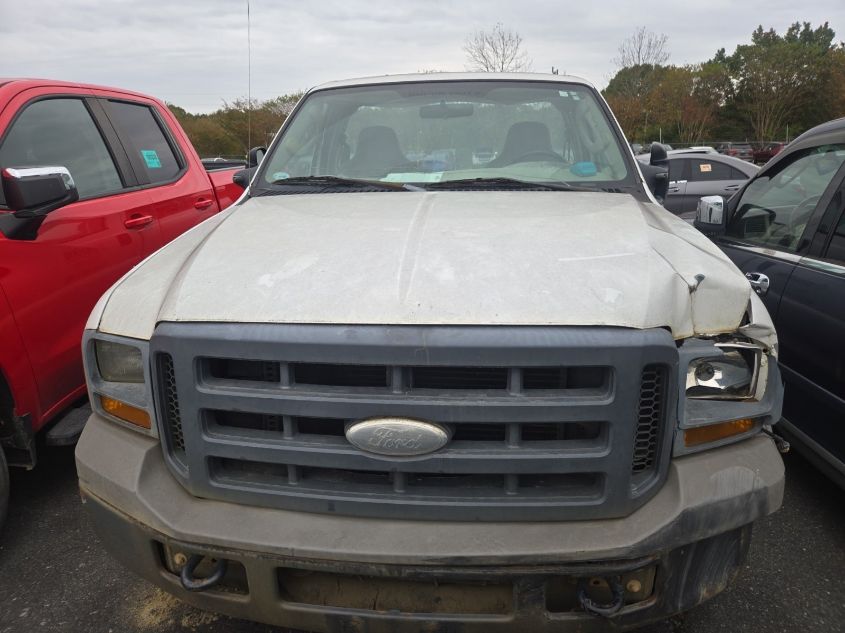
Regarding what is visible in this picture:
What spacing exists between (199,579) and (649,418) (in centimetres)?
139

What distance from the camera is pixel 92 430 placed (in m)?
2.14

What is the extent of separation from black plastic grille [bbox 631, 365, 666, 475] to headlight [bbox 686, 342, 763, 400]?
0.62 ft

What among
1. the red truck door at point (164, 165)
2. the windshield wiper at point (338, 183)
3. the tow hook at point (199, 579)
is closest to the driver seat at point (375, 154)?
the windshield wiper at point (338, 183)

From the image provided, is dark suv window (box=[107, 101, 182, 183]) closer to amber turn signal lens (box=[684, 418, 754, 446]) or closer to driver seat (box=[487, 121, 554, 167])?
driver seat (box=[487, 121, 554, 167])

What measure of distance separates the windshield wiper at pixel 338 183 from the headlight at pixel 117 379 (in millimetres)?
1369

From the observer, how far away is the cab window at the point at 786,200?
3336 mm

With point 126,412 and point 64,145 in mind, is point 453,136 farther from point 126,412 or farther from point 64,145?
point 64,145

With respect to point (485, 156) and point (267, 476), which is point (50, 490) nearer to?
point (267, 476)

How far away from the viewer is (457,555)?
1704 mm

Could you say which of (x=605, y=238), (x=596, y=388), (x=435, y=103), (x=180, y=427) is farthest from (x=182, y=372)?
(x=435, y=103)

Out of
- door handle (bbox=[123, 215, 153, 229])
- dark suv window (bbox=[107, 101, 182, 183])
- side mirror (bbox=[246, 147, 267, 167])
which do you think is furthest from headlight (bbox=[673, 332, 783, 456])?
dark suv window (bbox=[107, 101, 182, 183])

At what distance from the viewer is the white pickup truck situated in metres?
1.71

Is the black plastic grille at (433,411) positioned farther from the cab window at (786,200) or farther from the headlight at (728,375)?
the cab window at (786,200)

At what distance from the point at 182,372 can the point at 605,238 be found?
1419 millimetres
